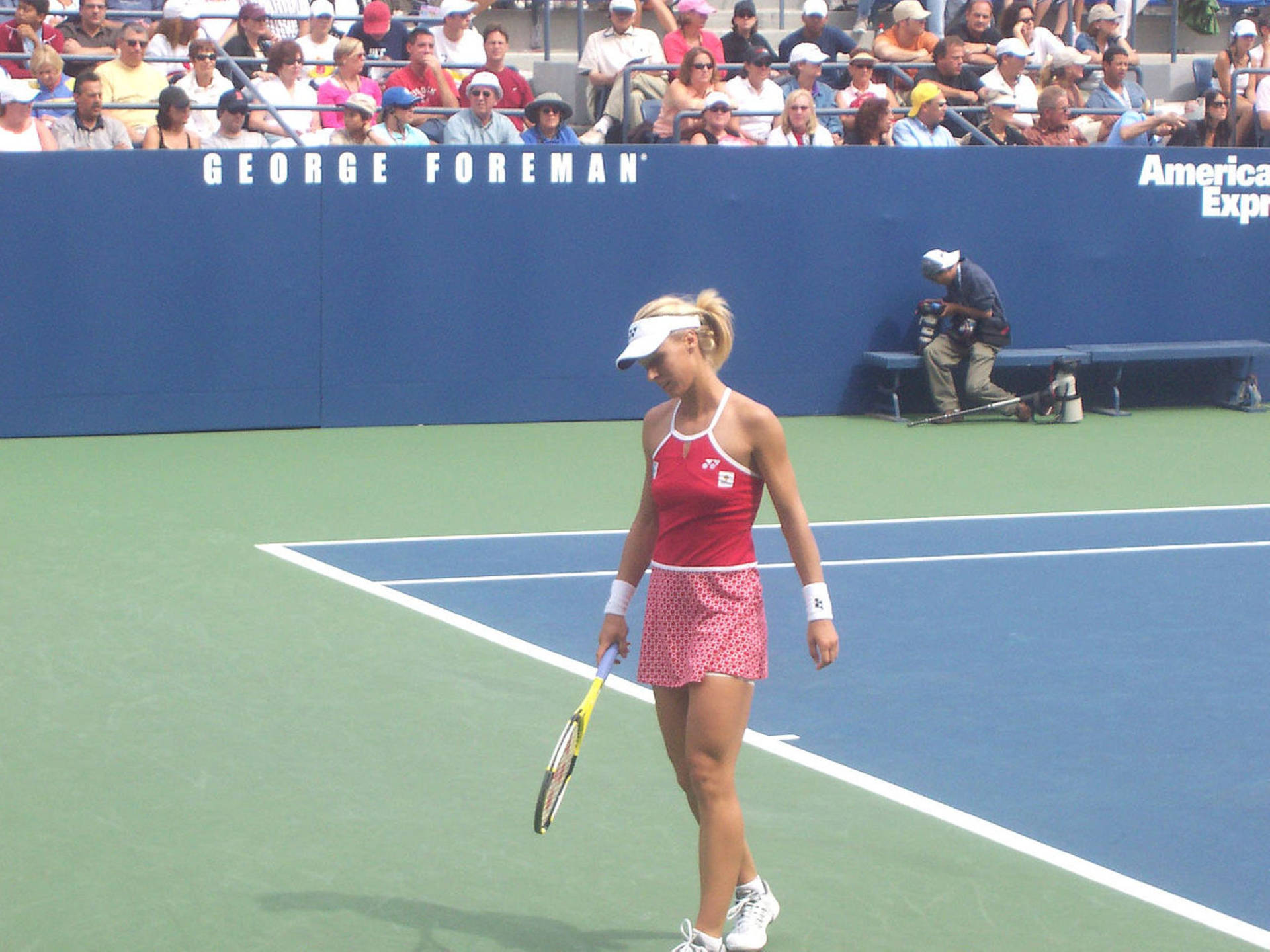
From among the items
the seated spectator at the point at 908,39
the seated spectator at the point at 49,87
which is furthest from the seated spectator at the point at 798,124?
the seated spectator at the point at 49,87

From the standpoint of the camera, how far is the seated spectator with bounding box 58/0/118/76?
15.2 m

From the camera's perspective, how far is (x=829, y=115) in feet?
54.0

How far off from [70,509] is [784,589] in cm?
466

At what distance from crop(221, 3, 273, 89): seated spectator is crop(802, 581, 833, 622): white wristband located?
11.8 metres

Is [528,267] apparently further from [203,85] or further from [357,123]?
[203,85]

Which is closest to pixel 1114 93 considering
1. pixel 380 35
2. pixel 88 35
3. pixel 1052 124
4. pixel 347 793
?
pixel 1052 124

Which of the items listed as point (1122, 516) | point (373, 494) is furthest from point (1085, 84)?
point (373, 494)

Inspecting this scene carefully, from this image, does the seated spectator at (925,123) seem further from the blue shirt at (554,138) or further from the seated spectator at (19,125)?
the seated spectator at (19,125)

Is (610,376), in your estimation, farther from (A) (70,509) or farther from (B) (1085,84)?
(B) (1085,84)

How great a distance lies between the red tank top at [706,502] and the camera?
191 inches

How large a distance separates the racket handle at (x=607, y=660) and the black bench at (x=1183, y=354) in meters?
11.6

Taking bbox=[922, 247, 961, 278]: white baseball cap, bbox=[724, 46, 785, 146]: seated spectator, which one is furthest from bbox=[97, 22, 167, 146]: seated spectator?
bbox=[922, 247, 961, 278]: white baseball cap

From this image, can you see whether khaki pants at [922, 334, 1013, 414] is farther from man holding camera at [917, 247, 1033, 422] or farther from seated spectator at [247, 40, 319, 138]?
seated spectator at [247, 40, 319, 138]

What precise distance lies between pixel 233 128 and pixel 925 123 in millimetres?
6093
